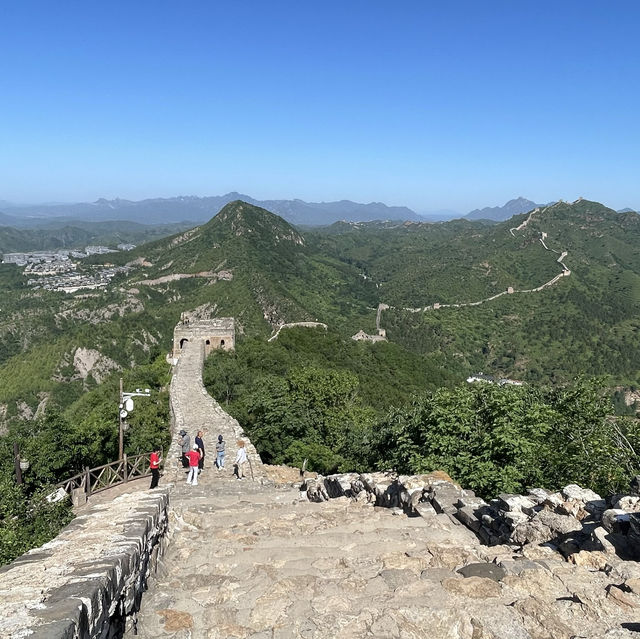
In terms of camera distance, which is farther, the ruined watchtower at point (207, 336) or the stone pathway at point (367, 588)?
the ruined watchtower at point (207, 336)

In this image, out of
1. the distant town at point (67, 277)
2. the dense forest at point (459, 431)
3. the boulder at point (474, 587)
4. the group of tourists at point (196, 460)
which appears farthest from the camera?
the distant town at point (67, 277)

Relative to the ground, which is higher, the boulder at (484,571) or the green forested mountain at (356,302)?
the boulder at (484,571)

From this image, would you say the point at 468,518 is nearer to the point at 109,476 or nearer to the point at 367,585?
the point at 367,585

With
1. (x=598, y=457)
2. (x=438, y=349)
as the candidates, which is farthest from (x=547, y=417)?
(x=438, y=349)

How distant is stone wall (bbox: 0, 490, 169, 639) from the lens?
338 cm

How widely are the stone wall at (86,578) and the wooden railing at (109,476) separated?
9.52 meters

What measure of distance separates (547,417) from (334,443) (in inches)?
310

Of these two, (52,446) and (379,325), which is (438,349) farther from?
(52,446)

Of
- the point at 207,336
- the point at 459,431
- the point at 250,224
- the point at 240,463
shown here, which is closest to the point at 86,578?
the point at 240,463

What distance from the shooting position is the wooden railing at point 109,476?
14852 mm

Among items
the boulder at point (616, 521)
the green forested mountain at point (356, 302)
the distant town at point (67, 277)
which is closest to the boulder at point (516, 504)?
the boulder at point (616, 521)

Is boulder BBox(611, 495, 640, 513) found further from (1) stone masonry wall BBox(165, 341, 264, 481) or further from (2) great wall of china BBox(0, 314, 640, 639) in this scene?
(1) stone masonry wall BBox(165, 341, 264, 481)

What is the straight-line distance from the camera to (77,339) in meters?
64.8

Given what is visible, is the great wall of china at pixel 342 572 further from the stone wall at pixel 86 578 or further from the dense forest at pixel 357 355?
the dense forest at pixel 357 355
